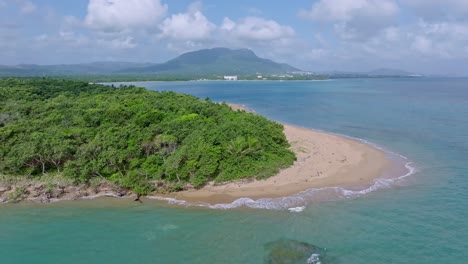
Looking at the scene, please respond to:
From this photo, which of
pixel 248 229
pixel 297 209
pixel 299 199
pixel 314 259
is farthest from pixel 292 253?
pixel 299 199

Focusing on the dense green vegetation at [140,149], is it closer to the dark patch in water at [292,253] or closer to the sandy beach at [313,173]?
the sandy beach at [313,173]

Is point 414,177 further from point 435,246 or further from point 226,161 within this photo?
point 226,161

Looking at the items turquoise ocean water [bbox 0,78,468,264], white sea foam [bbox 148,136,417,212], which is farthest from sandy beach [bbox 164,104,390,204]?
turquoise ocean water [bbox 0,78,468,264]

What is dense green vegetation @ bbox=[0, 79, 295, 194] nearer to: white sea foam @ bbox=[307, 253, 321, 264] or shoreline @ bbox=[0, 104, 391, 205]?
shoreline @ bbox=[0, 104, 391, 205]

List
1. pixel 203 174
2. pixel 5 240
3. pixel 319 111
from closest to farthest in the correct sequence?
pixel 5 240 → pixel 203 174 → pixel 319 111

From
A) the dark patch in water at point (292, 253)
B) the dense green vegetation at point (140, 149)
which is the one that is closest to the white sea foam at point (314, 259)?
the dark patch in water at point (292, 253)

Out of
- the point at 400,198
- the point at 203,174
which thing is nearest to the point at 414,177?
the point at 400,198
